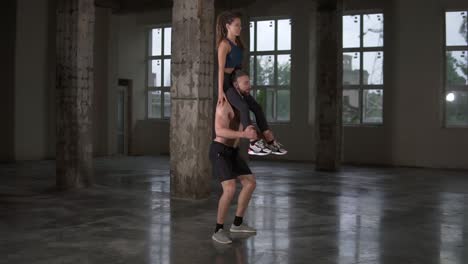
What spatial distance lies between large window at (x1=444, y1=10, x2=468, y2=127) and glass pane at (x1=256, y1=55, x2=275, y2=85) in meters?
5.82

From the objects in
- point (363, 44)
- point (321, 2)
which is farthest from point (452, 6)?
point (321, 2)

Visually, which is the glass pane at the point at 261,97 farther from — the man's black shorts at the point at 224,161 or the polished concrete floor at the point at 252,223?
the man's black shorts at the point at 224,161

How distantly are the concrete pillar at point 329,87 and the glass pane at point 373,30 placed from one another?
3.29 metres

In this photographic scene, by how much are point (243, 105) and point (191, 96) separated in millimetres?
3530

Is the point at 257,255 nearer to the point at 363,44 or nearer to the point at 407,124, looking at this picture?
the point at 407,124

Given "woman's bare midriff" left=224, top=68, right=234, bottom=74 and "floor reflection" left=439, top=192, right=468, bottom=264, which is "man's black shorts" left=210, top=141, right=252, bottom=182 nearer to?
"woman's bare midriff" left=224, top=68, right=234, bottom=74

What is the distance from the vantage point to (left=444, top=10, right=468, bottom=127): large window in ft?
54.0

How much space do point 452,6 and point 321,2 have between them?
433 centimetres

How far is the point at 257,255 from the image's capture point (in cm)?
498

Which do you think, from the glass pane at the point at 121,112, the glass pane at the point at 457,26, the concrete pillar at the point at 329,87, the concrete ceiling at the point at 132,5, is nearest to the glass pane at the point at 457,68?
the glass pane at the point at 457,26

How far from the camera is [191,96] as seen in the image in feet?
28.1

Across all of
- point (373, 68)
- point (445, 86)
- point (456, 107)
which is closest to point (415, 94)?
point (445, 86)

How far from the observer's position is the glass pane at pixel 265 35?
19.2 meters

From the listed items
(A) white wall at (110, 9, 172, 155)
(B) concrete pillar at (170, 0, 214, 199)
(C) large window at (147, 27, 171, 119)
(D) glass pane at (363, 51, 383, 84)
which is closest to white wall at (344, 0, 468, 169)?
(D) glass pane at (363, 51, 383, 84)
